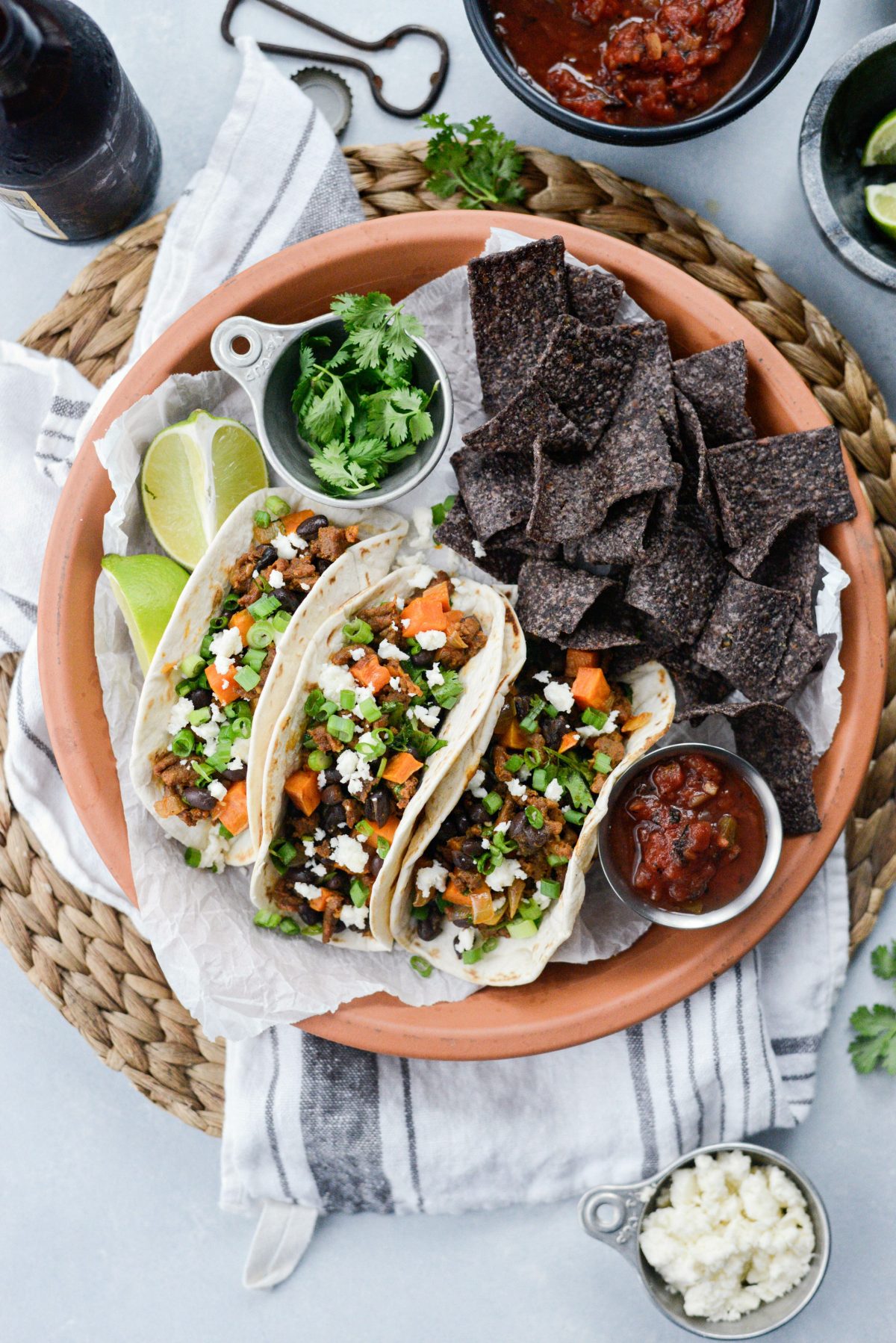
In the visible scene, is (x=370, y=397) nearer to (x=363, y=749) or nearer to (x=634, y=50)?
(x=363, y=749)

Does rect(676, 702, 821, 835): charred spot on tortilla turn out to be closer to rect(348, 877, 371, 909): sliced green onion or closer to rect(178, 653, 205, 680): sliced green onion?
rect(348, 877, 371, 909): sliced green onion

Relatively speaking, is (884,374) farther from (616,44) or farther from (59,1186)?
(59,1186)

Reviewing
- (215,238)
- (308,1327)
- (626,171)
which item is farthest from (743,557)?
(308,1327)

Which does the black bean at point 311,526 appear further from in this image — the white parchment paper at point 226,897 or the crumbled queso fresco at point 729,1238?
the crumbled queso fresco at point 729,1238

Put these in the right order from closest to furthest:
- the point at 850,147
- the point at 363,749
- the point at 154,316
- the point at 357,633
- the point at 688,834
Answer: the point at 688,834 → the point at 363,749 → the point at 357,633 → the point at 850,147 → the point at 154,316

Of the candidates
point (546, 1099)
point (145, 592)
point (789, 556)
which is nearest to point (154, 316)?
point (145, 592)

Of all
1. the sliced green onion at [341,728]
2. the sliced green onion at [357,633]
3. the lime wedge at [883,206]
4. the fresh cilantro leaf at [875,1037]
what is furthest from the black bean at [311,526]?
the fresh cilantro leaf at [875,1037]

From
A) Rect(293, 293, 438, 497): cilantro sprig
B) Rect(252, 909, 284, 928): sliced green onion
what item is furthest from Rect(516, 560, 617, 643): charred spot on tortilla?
Rect(252, 909, 284, 928): sliced green onion
